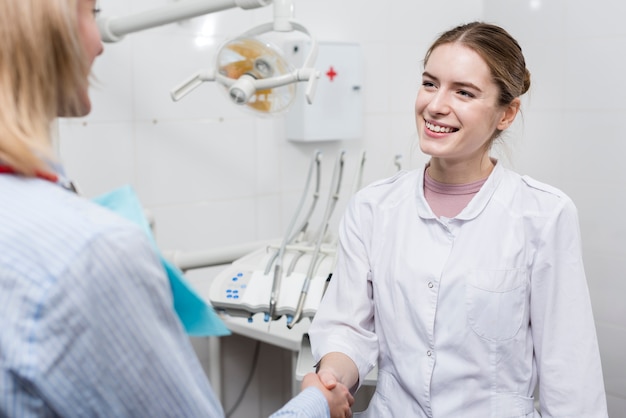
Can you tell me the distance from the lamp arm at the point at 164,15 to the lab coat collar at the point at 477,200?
0.58 meters

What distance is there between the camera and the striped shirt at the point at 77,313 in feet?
2.02

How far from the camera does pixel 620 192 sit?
2.22m

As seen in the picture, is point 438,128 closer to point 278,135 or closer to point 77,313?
point 77,313

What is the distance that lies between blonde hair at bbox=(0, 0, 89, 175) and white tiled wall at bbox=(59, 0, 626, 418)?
143 cm

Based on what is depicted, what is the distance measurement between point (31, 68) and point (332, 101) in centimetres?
186

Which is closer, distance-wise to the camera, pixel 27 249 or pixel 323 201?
pixel 27 249

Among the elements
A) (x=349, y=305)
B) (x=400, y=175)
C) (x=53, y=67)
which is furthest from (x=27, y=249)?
(x=400, y=175)

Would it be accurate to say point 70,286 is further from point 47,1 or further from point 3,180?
point 47,1

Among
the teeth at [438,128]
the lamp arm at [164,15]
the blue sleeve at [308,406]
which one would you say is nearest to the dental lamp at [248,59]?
the lamp arm at [164,15]

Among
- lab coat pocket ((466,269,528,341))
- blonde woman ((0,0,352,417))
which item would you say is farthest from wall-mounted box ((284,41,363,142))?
blonde woman ((0,0,352,417))

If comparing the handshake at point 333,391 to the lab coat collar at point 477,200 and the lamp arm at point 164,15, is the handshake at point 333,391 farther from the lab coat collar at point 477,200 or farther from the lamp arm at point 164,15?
the lamp arm at point 164,15

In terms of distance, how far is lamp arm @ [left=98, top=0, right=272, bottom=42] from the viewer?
63.4 inches

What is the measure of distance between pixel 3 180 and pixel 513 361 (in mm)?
1003

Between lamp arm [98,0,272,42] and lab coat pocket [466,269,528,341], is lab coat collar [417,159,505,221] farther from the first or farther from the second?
lamp arm [98,0,272,42]
